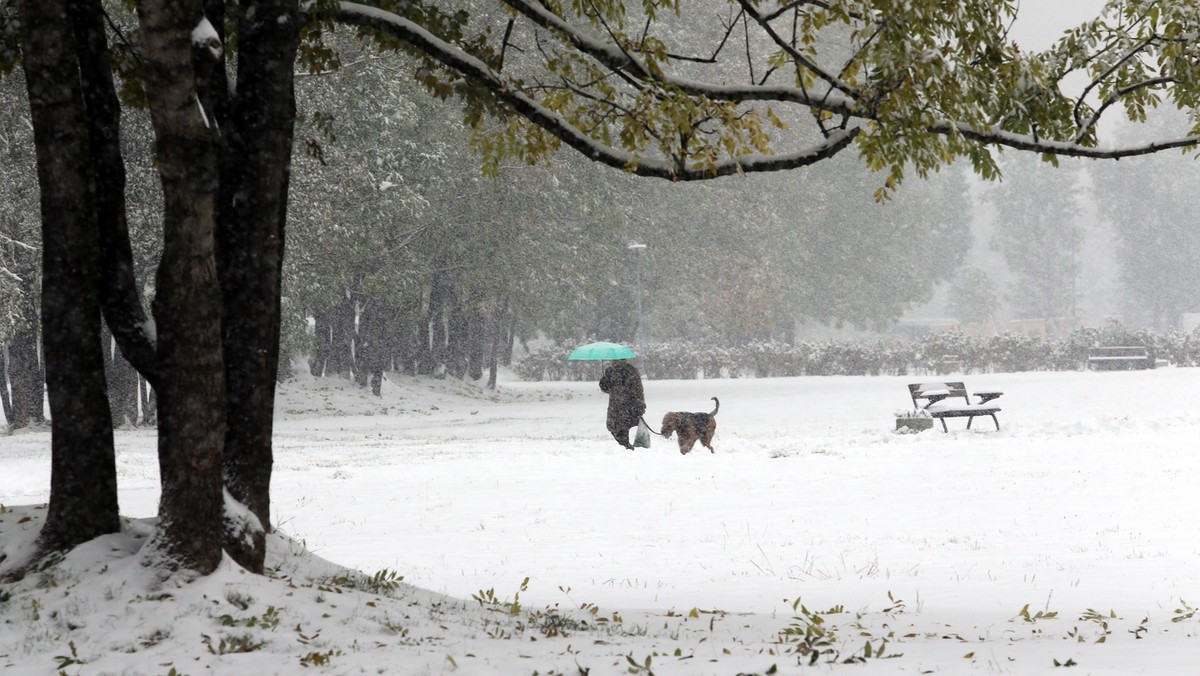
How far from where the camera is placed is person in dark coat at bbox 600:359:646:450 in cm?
1898

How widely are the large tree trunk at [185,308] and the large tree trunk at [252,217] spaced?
596 millimetres

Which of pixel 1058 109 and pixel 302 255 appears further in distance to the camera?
pixel 302 255

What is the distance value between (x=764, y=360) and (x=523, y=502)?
38.6m

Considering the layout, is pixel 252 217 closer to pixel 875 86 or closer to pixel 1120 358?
pixel 875 86

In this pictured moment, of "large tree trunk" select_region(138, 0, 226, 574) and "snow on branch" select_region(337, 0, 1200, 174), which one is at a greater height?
"snow on branch" select_region(337, 0, 1200, 174)

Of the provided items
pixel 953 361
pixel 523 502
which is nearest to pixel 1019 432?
pixel 523 502

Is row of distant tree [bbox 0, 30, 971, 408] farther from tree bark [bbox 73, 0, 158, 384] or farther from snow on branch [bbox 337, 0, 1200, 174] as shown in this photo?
tree bark [bbox 73, 0, 158, 384]

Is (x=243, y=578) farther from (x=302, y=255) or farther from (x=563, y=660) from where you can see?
(x=302, y=255)

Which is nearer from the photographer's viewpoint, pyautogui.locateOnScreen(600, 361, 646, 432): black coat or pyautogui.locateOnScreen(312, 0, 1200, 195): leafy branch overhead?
pyautogui.locateOnScreen(312, 0, 1200, 195): leafy branch overhead

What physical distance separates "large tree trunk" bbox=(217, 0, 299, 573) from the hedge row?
143 ft

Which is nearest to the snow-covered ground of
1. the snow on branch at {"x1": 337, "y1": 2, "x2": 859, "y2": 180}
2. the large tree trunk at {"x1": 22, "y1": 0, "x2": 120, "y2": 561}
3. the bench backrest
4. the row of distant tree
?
the large tree trunk at {"x1": 22, "y1": 0, "x2": 120, "y2": 561}

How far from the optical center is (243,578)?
5953 millimetres

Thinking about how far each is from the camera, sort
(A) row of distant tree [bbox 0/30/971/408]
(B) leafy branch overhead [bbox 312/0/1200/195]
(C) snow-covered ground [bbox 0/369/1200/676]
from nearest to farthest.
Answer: (C) snow-covered ground [bbox 0/369/1200/676] < (B) leafy branch overhead [bbox 312/0/1200/195] < (A) row of distant tree [bbox 0/30/971/408]

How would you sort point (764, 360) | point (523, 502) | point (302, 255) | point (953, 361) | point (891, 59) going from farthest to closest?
point (764, 360) → point (953, 361) → point (302, 255) → point (523, 502) → point (891, 59)
